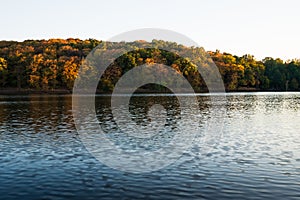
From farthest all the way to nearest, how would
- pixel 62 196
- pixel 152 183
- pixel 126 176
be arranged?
pixel 126 176, pixel 152 183, pixel 62 196

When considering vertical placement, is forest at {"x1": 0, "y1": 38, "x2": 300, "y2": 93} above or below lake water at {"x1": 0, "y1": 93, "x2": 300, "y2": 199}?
above

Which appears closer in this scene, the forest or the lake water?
the lake water

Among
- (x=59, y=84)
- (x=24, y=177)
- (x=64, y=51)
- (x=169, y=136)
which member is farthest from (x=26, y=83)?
(x=24, y=177)

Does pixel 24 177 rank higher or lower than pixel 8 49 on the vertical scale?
lower

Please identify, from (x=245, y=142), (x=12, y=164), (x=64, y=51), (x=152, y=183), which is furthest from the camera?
(x=64, y=51)

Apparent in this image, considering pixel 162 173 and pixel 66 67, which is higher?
pixel 66 67

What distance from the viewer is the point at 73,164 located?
24.5 meters

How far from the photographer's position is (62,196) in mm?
17734

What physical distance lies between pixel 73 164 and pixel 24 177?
13.4 ft

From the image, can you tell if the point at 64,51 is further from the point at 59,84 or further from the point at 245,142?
the point at 245,142

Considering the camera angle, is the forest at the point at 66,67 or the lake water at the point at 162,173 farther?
the forest at the point at 66,67

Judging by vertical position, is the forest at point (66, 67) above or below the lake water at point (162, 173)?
above

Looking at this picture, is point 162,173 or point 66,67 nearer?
point 162,173

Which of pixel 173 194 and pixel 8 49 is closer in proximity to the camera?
pixel 173 194
